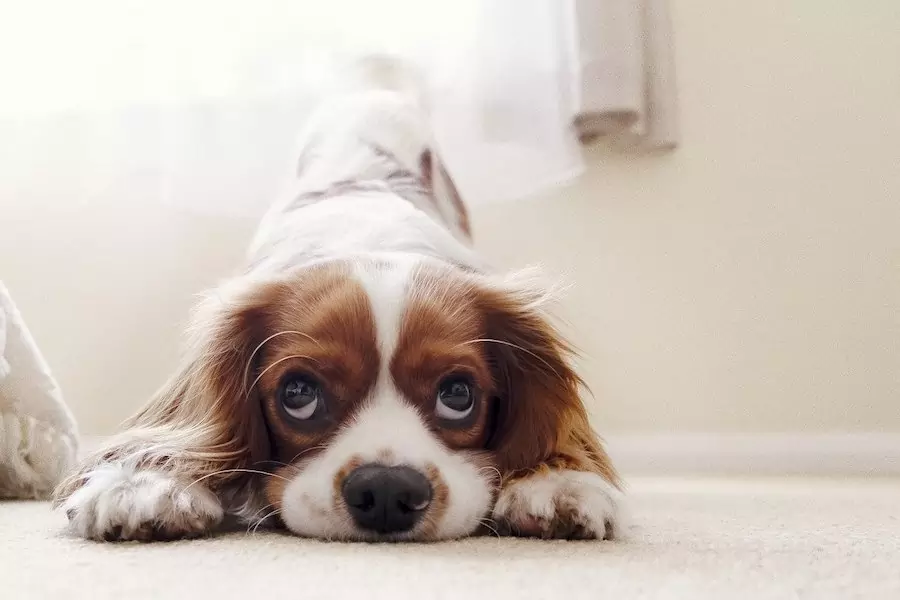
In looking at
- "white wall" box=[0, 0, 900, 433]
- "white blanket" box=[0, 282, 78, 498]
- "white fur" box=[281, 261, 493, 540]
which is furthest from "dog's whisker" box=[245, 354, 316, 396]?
"white wall" box=[0, 0, 900, 433]

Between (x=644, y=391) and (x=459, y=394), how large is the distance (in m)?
1.38

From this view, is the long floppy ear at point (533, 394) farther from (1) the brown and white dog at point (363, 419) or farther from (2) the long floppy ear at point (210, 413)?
(2) the long floppy ear at point (210, 413)

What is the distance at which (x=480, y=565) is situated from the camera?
2.85ft

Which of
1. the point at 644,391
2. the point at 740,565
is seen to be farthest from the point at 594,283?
the point at 740,565

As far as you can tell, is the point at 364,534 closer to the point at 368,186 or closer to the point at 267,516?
the point at 267,516

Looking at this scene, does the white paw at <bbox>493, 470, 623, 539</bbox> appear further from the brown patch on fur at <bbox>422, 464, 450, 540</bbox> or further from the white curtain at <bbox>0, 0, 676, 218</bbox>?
the white curtain at <bbox>0, 0, 676, 218</bbox>

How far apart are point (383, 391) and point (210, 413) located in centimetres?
30

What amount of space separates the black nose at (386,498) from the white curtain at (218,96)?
162 cm

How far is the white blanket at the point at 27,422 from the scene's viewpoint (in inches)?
58.0

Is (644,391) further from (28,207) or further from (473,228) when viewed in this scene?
(28,207)

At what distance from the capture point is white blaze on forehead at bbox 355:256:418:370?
3.92 ft

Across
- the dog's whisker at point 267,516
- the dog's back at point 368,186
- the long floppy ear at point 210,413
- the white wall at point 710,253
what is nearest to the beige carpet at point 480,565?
the dog's whisker at point 267,516

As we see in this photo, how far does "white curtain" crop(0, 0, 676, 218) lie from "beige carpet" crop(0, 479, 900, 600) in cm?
153

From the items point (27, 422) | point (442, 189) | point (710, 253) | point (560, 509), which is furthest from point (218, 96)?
point (560, 509)
